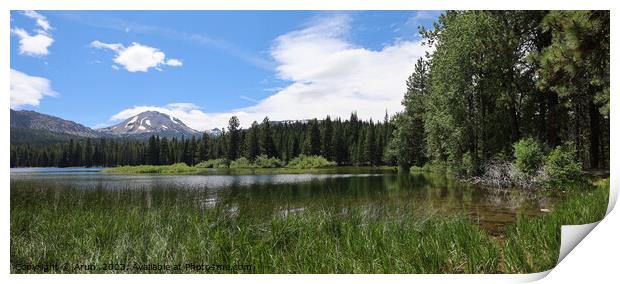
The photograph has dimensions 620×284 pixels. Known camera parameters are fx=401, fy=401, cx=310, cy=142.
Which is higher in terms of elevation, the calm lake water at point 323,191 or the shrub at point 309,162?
the shrub at point 309,162

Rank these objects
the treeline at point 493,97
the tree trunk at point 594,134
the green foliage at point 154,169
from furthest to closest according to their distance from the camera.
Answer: the green foliage at point 154,169
the treeline at point 493,97
the tree trunk at point 594,134

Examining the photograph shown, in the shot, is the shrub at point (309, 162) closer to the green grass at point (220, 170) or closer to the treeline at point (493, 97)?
the green grass at point (220, 170)

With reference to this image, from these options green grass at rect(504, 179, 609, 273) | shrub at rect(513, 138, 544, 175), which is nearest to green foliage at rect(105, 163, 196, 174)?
green grass at rect(504, 179, 609, 273)

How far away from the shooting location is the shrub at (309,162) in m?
7.52

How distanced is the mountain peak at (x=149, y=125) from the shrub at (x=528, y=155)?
18.7ft

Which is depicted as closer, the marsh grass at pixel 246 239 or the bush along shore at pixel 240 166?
the marsh grass at pixel 246 239

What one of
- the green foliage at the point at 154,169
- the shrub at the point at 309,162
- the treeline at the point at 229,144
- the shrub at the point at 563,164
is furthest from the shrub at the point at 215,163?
the shrub at the point at 563,164

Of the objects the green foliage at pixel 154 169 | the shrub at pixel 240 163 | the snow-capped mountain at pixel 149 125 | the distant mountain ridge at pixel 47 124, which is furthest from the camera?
the shrub at pixel 240 163

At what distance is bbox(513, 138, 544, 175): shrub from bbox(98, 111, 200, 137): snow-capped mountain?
570cm

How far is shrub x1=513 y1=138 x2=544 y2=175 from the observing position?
7.08m

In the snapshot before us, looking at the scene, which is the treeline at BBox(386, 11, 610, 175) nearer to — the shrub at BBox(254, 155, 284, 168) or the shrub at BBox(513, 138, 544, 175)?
the shrub at BBox(513, 138, 544, 175)

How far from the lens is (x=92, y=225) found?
4.26 m

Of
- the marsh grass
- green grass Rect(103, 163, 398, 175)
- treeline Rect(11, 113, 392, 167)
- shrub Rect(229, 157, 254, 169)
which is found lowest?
the marsh grass
